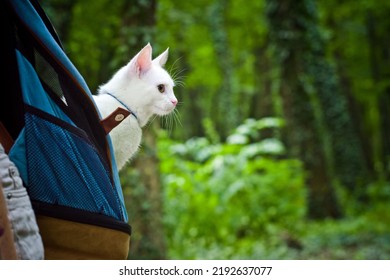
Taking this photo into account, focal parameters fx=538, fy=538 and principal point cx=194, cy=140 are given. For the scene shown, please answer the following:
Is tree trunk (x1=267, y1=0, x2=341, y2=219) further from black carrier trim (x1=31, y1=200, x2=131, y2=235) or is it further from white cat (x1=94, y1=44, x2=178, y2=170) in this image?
black carrier trim (x1=31, y1=200, x2=131, y2=235)

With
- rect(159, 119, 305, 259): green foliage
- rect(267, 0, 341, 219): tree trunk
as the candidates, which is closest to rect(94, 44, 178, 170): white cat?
rect(159, 119, 305, 259): green foliage

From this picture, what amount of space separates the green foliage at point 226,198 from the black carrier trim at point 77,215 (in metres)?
2.79

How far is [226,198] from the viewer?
4367 millimetres

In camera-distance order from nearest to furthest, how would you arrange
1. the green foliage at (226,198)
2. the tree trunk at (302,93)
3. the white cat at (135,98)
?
the white cat at (135,98) → the green foliage at (226,198) → the tree trunk at (302,93)

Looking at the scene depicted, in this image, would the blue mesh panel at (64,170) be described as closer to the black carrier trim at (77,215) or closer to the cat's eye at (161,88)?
the black carrier trim at (77,215)

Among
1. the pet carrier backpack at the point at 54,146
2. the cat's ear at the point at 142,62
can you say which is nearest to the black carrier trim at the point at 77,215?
the pet carrier backpack at the point at 54,146

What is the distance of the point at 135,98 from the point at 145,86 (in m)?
0.05

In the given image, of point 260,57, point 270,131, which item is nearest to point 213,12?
point 270,131

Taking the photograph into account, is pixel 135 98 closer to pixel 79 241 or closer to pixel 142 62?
pixel 142 62

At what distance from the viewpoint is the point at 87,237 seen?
707 mm

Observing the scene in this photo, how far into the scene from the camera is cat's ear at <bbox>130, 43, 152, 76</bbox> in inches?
34.7

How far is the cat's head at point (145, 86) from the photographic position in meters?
0.89

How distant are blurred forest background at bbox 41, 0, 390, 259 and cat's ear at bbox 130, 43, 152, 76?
0.10 meters
